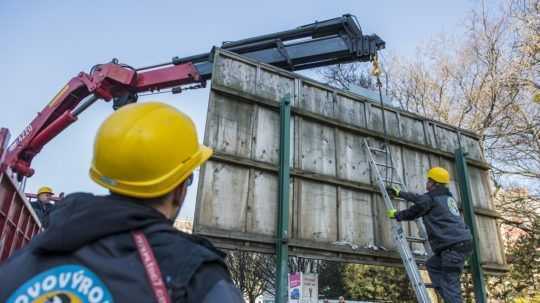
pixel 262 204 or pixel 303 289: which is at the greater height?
pixel 262 204

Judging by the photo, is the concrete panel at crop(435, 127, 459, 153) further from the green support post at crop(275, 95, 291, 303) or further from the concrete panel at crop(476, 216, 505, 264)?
the green support post at crop(275, 95, 291, 303)

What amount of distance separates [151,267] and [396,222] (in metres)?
5.42

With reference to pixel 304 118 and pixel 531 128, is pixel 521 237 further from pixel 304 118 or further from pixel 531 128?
pixel 304 118

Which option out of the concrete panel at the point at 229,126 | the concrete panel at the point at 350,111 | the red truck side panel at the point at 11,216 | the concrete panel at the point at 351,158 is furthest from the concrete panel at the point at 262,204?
the red truck side panel at the point at 11,216

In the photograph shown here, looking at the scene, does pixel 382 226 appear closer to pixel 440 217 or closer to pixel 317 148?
pixel 440 217

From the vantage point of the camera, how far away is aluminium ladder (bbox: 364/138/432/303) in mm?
5027

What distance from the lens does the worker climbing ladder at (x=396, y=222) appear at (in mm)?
5055

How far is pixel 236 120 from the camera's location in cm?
545

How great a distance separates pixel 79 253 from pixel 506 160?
1567cm

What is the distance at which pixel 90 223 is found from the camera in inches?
40.0

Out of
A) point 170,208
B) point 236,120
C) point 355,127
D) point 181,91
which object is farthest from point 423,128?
point 170,208

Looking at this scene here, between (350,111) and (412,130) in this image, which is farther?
(412,130)

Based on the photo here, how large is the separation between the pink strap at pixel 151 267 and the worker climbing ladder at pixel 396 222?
4.84 metres

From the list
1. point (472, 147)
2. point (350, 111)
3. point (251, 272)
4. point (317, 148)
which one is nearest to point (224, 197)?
point (317, 148)
